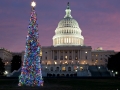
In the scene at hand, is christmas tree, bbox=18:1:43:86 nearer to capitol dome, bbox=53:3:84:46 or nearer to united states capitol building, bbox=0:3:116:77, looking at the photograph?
united states capitol building, bbox=0:3:116:77

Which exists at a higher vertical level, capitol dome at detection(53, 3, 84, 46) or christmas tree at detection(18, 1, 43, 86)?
capitol dome at detection(53, 3, 84, 46)

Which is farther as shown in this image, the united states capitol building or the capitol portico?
the capitol portico

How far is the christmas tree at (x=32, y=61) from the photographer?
3694 centimetres

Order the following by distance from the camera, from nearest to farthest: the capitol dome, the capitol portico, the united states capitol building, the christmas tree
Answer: the christmas tree
the united states capitol building
the capitol portico
the capitol dome

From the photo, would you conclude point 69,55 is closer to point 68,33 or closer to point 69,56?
point 69,56

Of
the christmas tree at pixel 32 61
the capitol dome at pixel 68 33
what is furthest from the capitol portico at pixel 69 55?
the christmas tree at pixel 32 61

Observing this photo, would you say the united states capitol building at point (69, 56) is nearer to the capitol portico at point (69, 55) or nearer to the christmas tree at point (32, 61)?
the capitol portico at point (69, 55)

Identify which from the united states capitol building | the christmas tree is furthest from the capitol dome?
the christmas tree

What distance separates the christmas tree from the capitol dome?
102830 millimetres

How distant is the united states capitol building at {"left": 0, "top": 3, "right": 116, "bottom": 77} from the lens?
102 metres

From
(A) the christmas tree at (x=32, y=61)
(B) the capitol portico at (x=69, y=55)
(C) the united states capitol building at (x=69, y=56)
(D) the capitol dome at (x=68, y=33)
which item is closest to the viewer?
(A) the christmas tree at (x=32, y=61)

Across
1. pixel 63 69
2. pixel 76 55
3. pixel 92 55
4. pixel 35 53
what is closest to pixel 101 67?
pixel 63 69

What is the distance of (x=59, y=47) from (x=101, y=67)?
33.0 meters

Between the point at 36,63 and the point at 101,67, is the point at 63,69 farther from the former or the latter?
the point at 36,63
